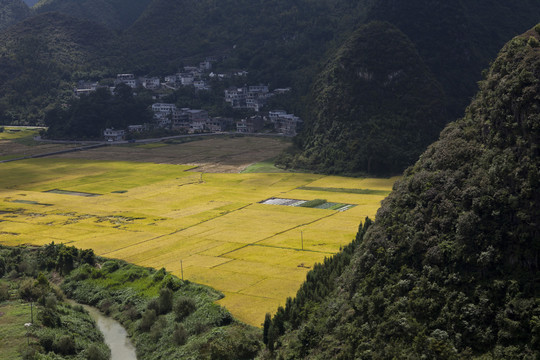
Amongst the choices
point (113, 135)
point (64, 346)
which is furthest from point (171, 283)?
point (113, 135)

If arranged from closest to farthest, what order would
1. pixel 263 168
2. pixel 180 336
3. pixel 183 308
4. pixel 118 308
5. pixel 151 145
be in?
pixel 180 336 < pixel 183 308 < pixel 118 308 < pixel 263 168 < pixel 151 145

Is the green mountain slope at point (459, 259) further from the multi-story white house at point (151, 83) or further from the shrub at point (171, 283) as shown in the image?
the multi-story white house at point (151, 83)

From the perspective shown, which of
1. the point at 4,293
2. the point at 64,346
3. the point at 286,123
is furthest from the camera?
the point at 286,123

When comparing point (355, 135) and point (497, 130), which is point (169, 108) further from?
point (497, 130)

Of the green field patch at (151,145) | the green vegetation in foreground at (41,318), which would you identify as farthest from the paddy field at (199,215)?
the green field patch at (151,145)

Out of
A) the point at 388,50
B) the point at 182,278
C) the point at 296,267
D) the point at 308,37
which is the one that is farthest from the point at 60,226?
the point at 308,37

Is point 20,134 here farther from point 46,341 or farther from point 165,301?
point 46,341
